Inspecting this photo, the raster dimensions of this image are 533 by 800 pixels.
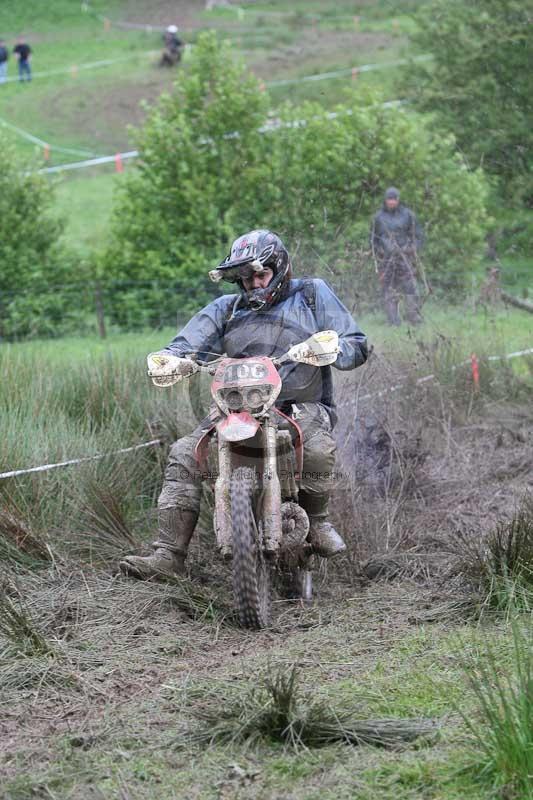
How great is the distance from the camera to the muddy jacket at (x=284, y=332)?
691 cm

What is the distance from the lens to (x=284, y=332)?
696 centimetres

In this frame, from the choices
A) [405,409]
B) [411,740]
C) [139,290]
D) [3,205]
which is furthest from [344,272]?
[3,205]

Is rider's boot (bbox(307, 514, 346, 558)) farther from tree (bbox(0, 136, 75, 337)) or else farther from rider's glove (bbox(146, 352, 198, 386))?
tree (bbox(0, 136, 75, 337))

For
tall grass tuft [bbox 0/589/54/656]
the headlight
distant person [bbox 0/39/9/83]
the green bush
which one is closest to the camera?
tall grass tuft [bbox 0/589/54/656]

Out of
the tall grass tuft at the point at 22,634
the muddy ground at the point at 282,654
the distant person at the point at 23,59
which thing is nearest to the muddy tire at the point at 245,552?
the muddy ground at the point at 282,654

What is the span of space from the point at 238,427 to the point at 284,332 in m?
0.86

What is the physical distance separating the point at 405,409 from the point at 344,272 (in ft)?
3.67

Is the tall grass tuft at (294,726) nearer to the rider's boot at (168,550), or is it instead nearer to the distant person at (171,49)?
the rider's boot at (168,550)

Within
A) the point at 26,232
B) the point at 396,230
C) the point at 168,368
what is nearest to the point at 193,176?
the point at 26,232

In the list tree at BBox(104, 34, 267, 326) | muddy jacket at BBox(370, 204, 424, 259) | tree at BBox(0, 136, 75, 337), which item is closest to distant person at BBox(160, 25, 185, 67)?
tree at BBox(0, 136, 75, 337)

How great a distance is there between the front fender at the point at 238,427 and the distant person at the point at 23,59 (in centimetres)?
3571

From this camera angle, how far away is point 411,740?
462cm

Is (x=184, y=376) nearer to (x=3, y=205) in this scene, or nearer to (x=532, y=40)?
(x=532, y=40)

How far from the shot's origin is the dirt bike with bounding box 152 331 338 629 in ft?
20.1
